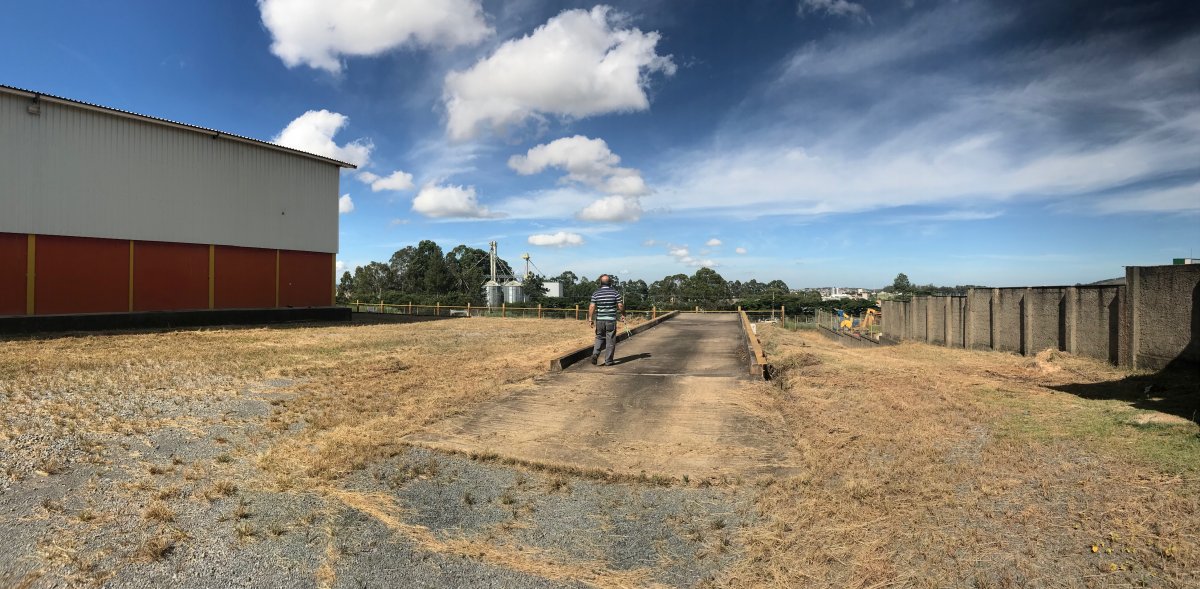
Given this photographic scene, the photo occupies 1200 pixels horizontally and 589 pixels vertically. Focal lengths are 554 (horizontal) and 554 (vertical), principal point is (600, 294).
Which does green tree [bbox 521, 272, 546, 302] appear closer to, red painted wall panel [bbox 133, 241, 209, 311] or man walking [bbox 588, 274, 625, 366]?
red painted wall panel [bbox 133, 241, 209, 311]

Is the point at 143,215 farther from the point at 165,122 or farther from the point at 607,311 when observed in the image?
the point at 607,311

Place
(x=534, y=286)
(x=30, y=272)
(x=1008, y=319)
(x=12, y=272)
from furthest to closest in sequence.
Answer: (x=534, y=286) < (x=30, y=272) < (x=12, y=272) < (x=1008, y=319)

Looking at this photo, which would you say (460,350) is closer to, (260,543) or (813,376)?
(813,376)

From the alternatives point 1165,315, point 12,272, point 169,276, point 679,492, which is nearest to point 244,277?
point 169,276

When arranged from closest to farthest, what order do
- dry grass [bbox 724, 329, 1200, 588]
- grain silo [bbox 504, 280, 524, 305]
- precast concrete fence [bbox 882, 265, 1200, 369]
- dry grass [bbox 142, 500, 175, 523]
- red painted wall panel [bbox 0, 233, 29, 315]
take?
dry grass [bbox 724, 329, 1200, 588] → dry grass [bbox 142, 500, 175, 523] → precast concrete fence [bbox 882, 265, 1200, 369] → red painted wall panel [bbox 0, 233, 29, 315] → grain silo [bbox 504, 280, 524, 305]

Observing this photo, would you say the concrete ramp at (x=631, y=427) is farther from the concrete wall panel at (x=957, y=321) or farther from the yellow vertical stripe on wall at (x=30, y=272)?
the yellow vertical stripe on wall at (x=30, y=272)

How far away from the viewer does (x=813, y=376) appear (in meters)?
8.48

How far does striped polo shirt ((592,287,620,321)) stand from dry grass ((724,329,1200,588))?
13.0 ft

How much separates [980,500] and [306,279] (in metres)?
27.8

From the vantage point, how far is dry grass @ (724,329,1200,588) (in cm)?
281

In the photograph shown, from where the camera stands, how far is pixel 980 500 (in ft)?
11.8

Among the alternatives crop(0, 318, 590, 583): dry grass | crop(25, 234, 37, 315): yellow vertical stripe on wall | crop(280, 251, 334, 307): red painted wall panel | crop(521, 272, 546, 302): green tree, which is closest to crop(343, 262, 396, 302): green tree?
crop(521, 272, 546, 302): green tree

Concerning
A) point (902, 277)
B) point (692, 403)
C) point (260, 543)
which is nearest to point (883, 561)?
point (260, 543)

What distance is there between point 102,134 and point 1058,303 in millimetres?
28412
